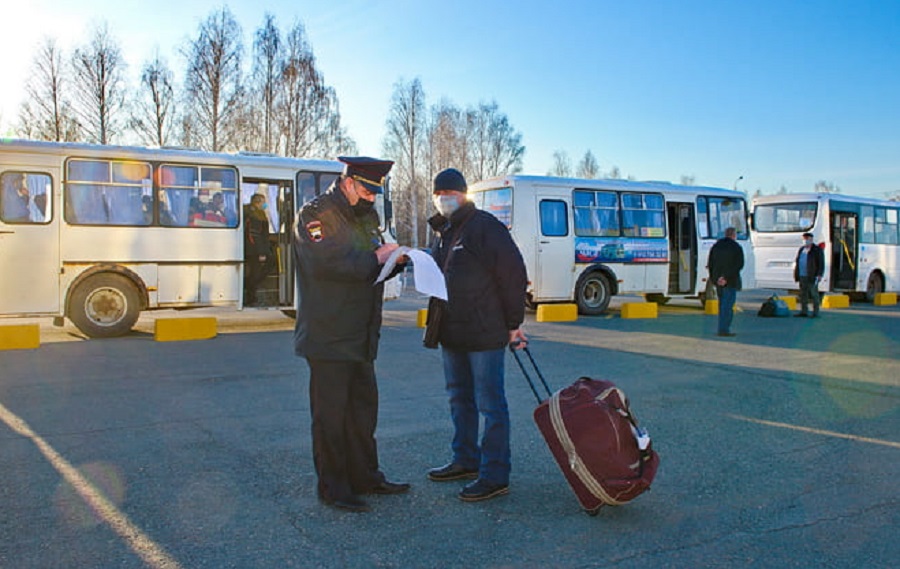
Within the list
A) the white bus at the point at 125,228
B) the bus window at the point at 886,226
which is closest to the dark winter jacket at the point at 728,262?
the white bus at the point at 125,228

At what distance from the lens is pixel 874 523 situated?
4.18 meters

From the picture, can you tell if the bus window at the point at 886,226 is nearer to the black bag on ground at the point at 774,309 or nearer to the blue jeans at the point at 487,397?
the black bag on ground at the point at 774,309

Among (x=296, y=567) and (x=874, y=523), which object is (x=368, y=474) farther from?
(x=874, y=523)

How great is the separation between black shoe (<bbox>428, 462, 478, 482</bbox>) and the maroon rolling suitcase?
0.77m

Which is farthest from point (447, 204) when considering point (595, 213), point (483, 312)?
point (595, 213)

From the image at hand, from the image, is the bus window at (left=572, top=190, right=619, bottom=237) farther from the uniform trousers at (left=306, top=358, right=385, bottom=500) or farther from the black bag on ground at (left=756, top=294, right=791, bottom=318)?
the uniform trousers at (left=306, top=358, right=385, bottom=500)

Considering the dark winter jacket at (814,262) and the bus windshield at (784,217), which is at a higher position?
the bus windshield at (784,217)

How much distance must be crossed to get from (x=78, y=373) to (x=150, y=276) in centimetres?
381

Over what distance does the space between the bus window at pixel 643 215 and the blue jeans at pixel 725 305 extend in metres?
4.81

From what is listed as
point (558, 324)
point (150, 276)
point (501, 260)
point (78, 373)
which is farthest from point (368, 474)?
point (558, 324)

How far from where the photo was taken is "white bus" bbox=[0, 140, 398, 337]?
11.4 m

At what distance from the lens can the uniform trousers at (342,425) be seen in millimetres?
4324

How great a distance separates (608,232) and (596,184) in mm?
1114

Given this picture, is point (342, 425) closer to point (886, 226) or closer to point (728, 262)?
point (728, 262)
